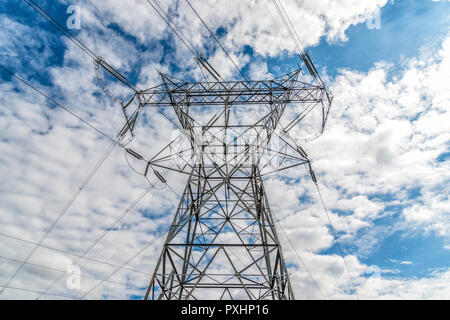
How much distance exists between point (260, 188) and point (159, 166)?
5.68m

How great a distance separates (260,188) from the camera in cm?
1362

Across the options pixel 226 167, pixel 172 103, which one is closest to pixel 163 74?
pixel 172 103
